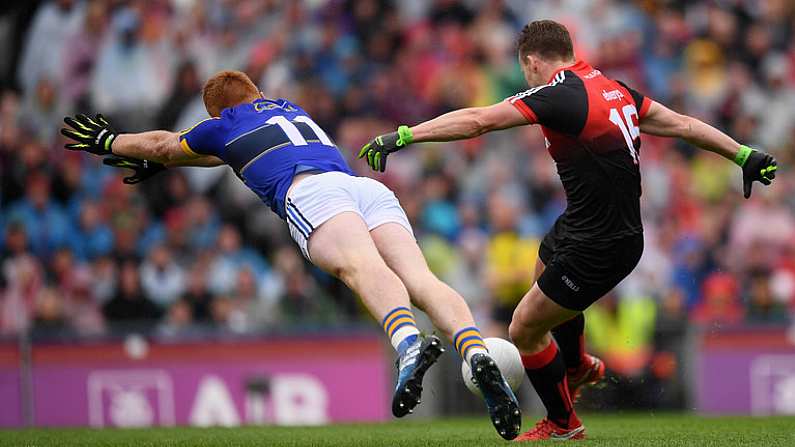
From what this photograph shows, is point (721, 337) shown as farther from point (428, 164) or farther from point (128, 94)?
point (128, 94)

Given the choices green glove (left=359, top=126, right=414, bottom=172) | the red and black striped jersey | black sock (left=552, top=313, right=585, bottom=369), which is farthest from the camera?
black sock (left=552, top=313, right=585, bottom=369)

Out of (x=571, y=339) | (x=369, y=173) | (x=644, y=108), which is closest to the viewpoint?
(x=644, y=108)

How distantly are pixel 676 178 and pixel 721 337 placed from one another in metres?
2.75

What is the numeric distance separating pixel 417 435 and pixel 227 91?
2.48 metres

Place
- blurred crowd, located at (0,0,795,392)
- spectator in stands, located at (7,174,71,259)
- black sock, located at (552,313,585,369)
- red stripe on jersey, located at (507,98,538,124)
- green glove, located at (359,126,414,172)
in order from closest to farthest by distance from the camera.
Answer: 1. green glove, located at (359,126,414,172)
2. red stripe on jersey, located at (507,98,538,124)
3. black sock, located at (552,313,585,369)
4. blurred crowd, located at (0,0,795,392)
5. spectator in stands, located at (7,174,71,259)

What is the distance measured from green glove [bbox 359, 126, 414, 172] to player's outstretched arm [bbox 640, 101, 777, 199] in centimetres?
160

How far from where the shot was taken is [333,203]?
22.3 ft

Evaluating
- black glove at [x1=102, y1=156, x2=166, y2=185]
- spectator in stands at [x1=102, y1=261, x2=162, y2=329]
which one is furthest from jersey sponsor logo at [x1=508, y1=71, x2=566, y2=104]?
spectator in stands at [x1=102, y1=261, x2=162, y2=329]

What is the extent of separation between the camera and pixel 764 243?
1381 cm

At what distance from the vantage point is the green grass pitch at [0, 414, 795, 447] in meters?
7.14

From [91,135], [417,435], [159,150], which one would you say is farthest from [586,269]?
[91,135]

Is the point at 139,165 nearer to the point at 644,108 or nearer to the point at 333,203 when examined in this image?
the point at 333,203

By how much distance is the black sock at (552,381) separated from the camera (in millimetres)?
7656

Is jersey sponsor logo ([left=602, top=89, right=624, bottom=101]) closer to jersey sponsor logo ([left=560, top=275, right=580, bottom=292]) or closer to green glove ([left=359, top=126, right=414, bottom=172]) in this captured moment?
jersey sponsor logo ([left=560, top=275, right=580, bottom=292])
